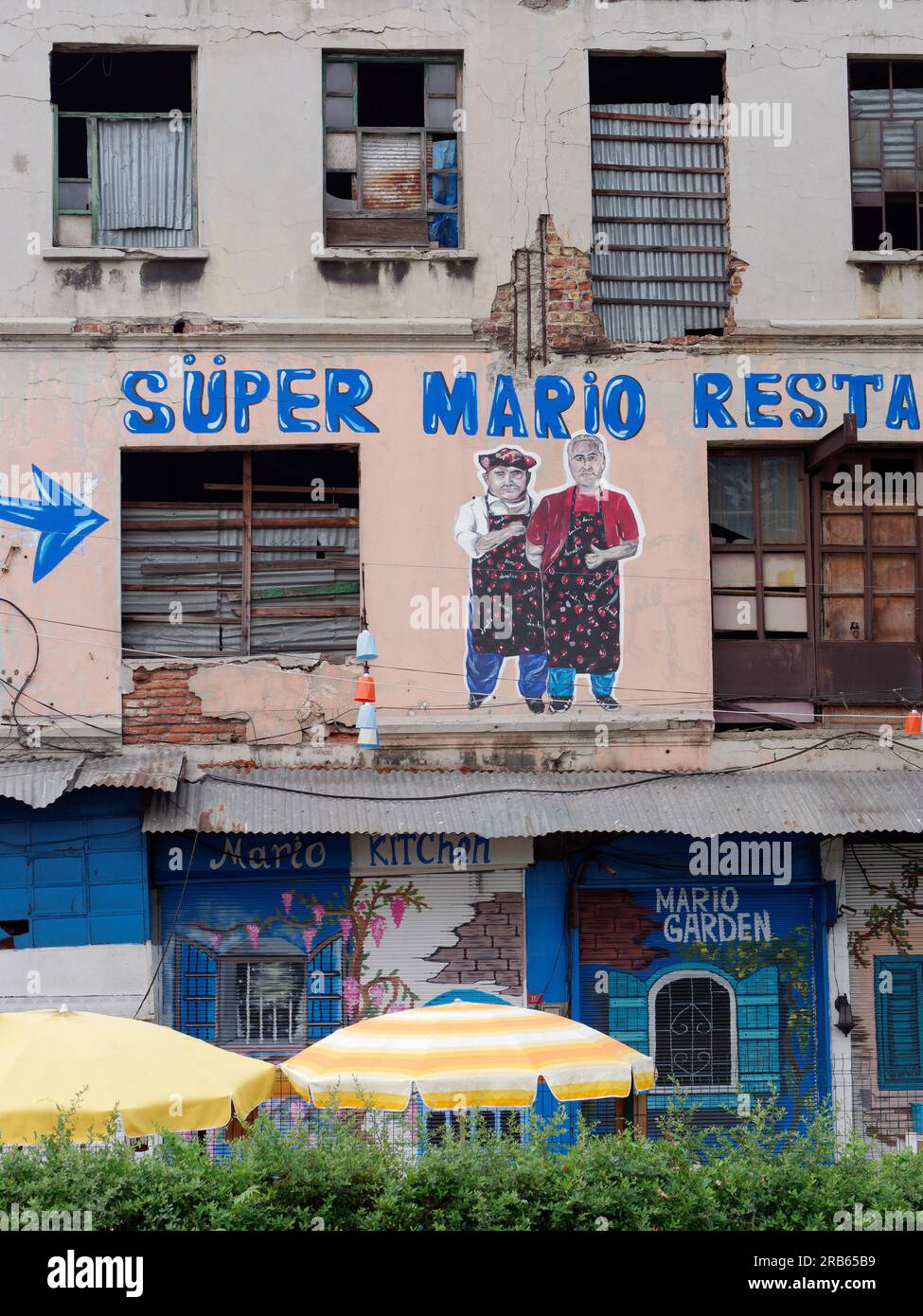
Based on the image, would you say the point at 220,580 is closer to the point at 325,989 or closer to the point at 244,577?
the point at 244,577

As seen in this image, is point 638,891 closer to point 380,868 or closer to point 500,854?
point 500,854

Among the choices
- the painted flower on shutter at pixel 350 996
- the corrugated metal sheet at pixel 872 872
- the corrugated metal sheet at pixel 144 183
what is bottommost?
the painted flower on shutter at pixel 350 996

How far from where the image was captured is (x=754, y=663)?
46.6ft

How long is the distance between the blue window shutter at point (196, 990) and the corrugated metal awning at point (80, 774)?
5.60 ft

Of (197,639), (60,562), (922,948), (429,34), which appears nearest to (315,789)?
(197,639)

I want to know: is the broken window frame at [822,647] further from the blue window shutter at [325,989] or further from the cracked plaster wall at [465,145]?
the blue window shutter at [325,989]

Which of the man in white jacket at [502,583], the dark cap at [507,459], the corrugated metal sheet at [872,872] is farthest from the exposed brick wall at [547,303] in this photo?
the corrugated metal sheet at [872,872]

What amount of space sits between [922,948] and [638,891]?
103 inches

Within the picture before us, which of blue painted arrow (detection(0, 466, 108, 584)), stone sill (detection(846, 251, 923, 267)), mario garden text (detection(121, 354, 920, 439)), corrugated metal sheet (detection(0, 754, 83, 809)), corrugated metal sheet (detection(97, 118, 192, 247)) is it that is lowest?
corrugated metal sheet (detection(0, 754, 83, 809))

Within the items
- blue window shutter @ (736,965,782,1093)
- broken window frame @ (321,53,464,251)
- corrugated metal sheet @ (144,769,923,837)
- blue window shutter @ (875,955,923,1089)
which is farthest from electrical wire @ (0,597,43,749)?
blue window shutter @ (875,955,923,1089)

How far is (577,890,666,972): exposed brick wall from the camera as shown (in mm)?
13875

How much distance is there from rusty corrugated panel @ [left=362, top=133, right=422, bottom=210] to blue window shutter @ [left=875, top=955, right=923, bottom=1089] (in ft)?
26.7

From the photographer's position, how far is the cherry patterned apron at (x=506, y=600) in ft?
45.5

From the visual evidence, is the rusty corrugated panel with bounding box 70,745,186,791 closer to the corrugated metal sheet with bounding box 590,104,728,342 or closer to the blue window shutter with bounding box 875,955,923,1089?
the corrugated metal sheet with bounding box 590,104,728,342
